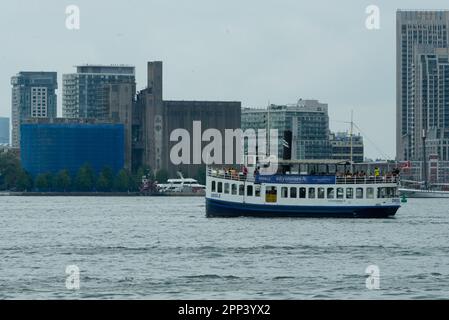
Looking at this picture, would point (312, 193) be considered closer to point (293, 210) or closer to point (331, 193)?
point (331, 193)

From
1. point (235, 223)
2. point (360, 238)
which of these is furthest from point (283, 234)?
point (235, 223)

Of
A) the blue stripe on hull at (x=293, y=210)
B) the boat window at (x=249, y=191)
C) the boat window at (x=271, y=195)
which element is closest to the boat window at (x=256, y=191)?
the boat window at (x=249, y=191)

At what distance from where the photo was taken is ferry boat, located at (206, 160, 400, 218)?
275ft

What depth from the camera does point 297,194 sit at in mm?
84000

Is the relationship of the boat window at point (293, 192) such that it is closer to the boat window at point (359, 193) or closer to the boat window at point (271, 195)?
the boat window at point (271, 195)

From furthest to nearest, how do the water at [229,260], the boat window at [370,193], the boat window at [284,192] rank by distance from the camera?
the boat window at [370,193]
the boat window at [284,192]
the water at [229,260]

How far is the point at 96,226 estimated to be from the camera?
82438 mm

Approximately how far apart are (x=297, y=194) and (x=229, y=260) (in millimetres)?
34190

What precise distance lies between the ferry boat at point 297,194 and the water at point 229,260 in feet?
13.4

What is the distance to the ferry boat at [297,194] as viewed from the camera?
83.9 meters

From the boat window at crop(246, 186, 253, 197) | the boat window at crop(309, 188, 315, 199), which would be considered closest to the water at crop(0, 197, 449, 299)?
the boat window at crop(246, 186, 253, 197)

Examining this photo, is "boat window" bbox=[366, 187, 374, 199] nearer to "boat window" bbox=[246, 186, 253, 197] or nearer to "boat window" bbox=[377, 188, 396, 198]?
"boat window" bbox=[377, 188, 396, 198]

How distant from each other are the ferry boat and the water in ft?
13.4
